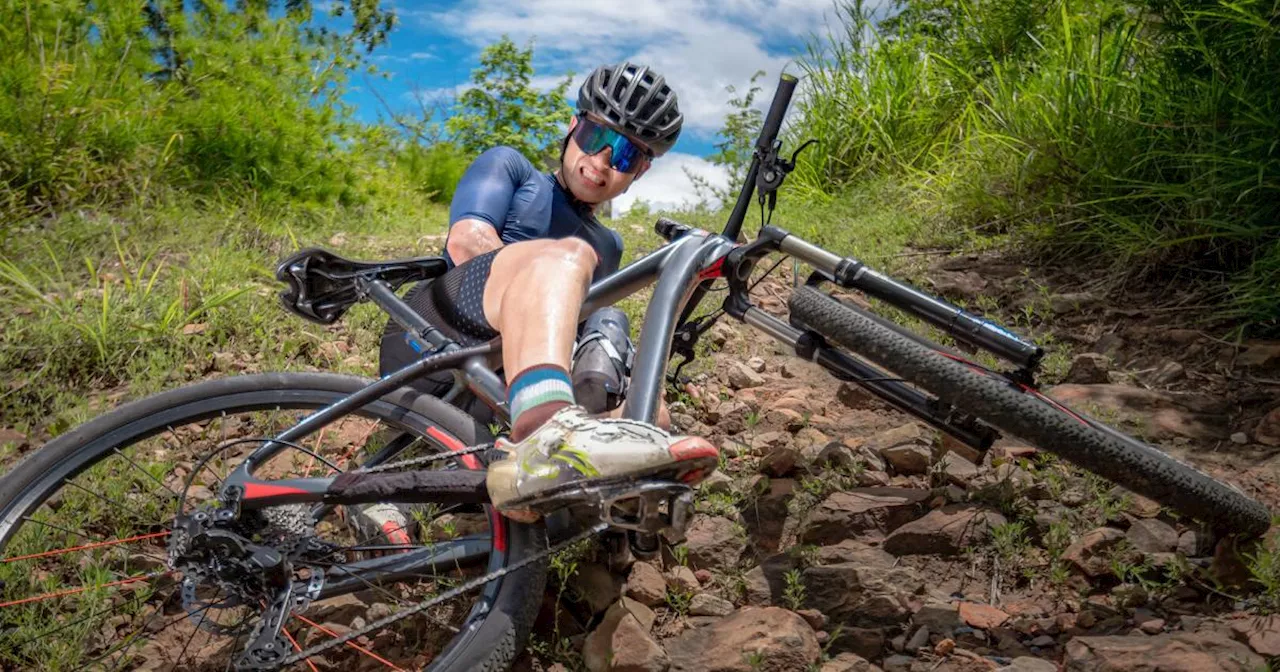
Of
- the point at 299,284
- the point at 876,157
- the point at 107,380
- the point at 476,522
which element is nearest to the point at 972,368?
the point at 476,522

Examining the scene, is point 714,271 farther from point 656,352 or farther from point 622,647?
point 622,647

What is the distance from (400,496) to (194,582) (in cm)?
48

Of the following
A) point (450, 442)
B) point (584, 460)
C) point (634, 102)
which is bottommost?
point (450, 442)

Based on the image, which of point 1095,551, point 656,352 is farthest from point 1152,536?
point 656,352

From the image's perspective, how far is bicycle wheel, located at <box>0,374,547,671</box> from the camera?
7.00 feet

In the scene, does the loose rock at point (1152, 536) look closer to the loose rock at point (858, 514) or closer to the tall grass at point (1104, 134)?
the loose rock at point (858, 514)

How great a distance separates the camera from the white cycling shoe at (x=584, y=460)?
1.87 meters

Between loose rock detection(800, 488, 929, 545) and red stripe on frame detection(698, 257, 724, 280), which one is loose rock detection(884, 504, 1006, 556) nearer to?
loose rock detection(800, 488, 929, 545)

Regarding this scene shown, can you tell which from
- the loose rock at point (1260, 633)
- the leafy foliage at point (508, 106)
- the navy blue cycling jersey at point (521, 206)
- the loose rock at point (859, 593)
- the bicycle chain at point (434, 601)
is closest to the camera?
the bicycle chain at point (434, 601)

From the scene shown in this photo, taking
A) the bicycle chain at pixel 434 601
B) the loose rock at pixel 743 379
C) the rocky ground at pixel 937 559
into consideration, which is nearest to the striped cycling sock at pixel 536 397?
the bicycle chain at pixel 434 601

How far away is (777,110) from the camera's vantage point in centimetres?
271

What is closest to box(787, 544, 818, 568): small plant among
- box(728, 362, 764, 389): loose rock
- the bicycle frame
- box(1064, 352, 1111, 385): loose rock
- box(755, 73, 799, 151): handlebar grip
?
the bicycle frame

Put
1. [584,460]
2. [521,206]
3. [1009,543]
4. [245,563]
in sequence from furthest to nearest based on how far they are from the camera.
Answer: [521,206]
[1009,543]
[245,563]
[584,460]

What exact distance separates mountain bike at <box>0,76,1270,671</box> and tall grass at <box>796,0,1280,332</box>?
2224 millimetres
